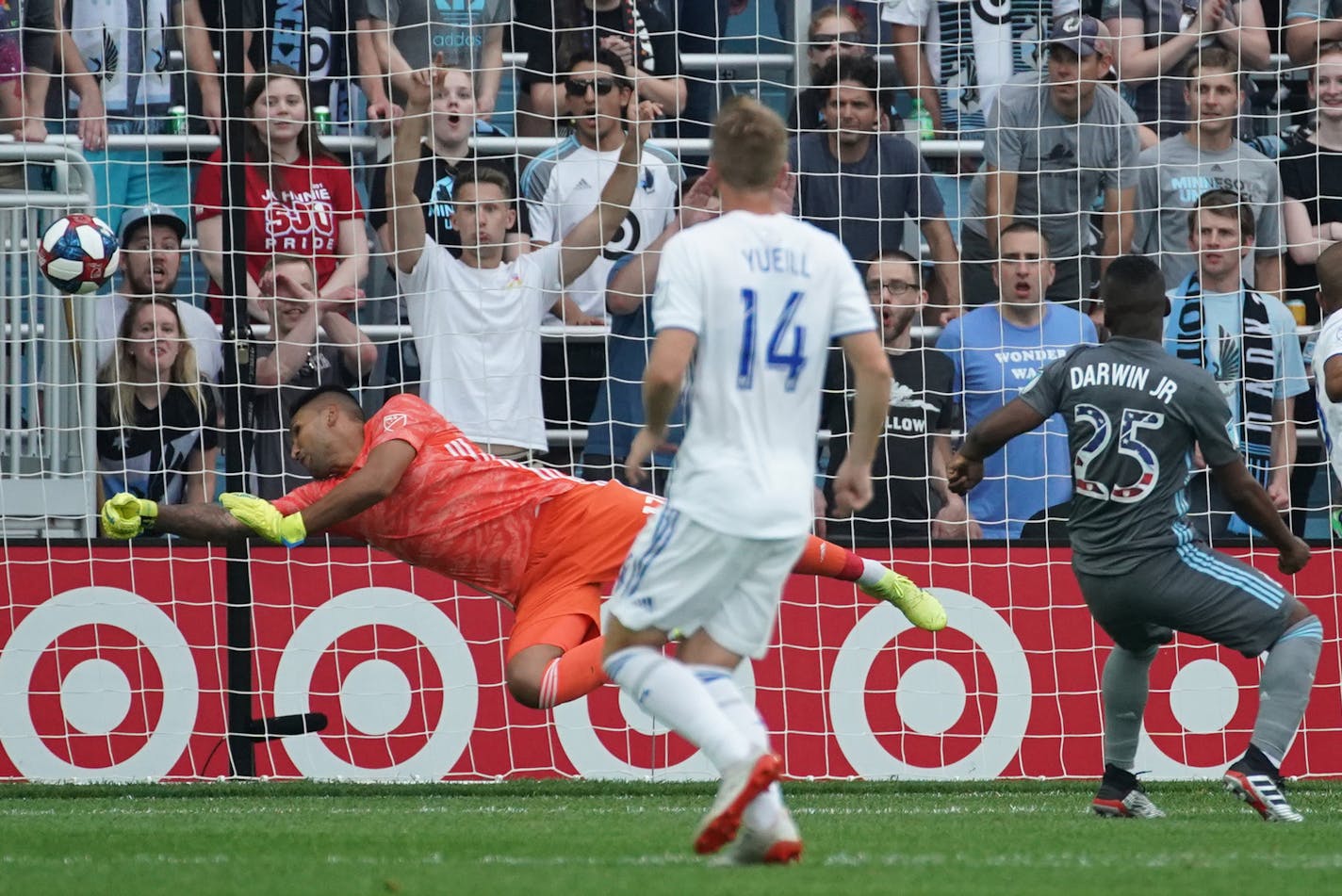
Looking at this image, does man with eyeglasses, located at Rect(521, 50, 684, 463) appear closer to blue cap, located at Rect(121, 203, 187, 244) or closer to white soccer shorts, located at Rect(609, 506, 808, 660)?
blue cap, located at Rect(121, 203, 187, 244)

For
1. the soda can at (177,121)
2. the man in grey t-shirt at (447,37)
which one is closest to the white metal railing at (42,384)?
the soda can at (177,121)

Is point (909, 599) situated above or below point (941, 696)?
above

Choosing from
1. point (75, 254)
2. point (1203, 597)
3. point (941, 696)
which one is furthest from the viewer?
point (941, 696)

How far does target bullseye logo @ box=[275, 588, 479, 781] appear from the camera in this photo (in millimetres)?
8734

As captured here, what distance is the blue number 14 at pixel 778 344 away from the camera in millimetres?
4516

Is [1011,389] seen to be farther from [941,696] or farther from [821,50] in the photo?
[821,50]

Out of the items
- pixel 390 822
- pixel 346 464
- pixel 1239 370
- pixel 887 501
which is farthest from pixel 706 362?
pixel 1239 370

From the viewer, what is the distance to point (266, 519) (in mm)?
6863

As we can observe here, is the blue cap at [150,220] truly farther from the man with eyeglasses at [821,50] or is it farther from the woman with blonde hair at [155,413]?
the man with eyeglasses at [821,50]

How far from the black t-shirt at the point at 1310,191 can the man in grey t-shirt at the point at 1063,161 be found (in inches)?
35.5

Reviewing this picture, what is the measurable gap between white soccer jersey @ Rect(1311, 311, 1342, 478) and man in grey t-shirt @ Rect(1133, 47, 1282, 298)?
9.39 feet

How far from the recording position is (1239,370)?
9.66 meters

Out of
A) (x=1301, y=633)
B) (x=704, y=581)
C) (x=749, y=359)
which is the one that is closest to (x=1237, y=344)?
(x=1301, y=633)

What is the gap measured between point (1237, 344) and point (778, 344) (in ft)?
19.1
